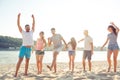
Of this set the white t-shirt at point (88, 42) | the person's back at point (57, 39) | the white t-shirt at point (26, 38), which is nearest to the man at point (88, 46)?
the white t-shirt at point (88, 42)

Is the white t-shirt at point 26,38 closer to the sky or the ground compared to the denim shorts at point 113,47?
closer to the sky

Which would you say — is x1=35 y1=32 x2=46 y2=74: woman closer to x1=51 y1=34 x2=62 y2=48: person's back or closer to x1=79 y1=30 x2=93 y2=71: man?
x1=51 y1=34 x2=62 y2=48: person's back

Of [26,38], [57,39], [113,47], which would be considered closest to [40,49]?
[57,39]

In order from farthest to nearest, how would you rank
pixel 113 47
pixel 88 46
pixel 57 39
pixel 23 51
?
pixel 88 46, pixel 57 39, pixel 113 47, pixel 23 51

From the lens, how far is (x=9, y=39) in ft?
392

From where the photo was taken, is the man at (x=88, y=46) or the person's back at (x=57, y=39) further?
the man at (x=88, y=46)

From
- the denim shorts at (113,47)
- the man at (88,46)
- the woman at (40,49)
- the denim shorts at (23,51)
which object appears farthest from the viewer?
the man at (88,46)

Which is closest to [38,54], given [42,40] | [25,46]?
[42,40]

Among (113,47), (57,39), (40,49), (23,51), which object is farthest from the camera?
(40,49)

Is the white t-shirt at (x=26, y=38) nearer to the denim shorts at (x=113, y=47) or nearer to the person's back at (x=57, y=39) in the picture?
the person's back at (x=57, y=39)

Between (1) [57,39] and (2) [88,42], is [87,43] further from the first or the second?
(1) [57,39]

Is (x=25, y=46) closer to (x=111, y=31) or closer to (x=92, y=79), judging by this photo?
(x=92, y=79)

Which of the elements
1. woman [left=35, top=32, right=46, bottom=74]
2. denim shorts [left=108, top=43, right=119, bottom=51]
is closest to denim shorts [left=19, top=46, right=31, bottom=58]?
woman [left=35, top=32, right=46, bottom=74]

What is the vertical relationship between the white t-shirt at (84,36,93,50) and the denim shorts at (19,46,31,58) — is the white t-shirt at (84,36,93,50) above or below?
above
